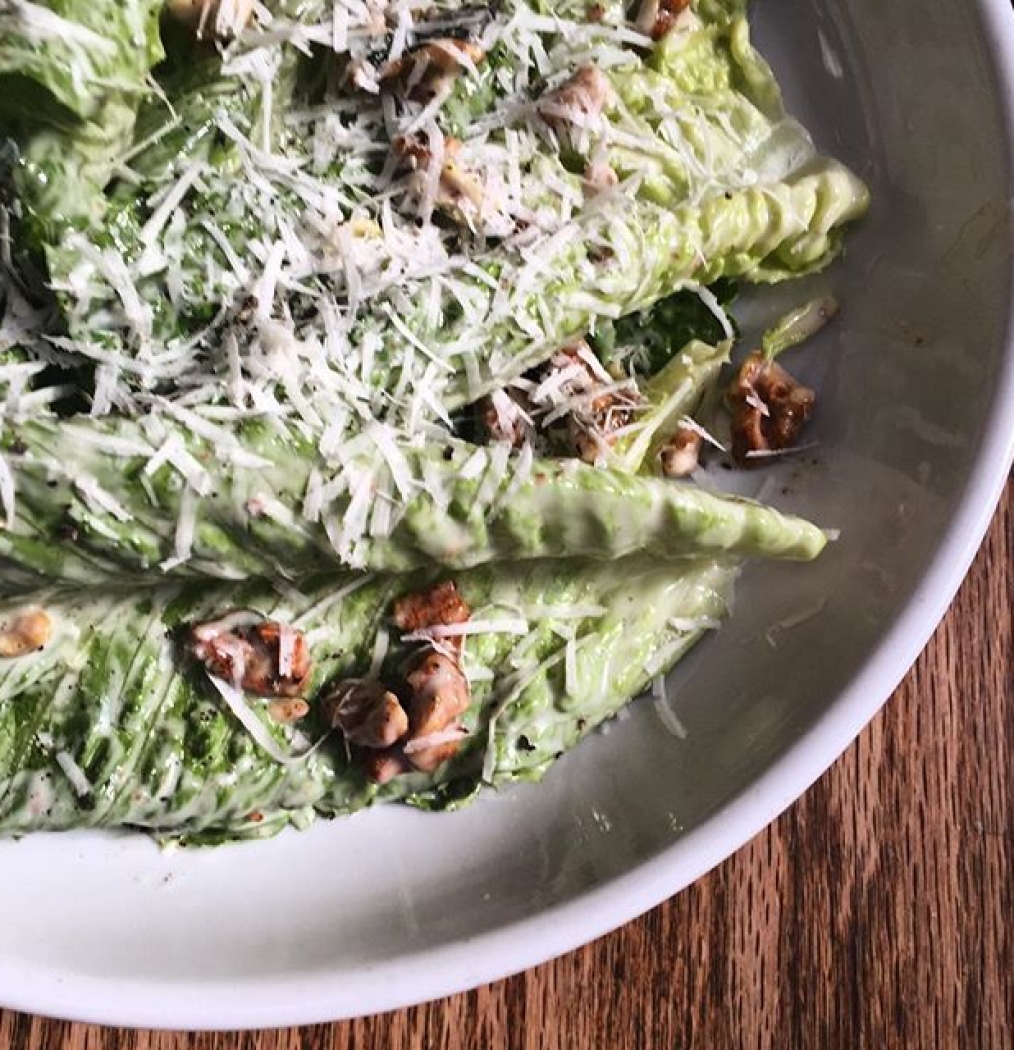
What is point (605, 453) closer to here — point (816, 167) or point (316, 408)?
point (316, 408)

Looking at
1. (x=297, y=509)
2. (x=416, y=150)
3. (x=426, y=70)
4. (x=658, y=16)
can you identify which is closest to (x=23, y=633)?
(x=297, y=509)

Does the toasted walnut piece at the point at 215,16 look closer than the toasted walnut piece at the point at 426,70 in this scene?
Yes

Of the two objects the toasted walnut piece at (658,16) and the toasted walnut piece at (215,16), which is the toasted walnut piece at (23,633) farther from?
the toasted walnut piece at (658,16)

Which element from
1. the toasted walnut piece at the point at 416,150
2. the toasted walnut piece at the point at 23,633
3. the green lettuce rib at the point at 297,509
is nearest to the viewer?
the green lettuce rib at the point at 297,509

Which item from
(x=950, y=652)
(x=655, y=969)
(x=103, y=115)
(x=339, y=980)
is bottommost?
(x=655, y=969)

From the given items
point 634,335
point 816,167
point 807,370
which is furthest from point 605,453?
point 816,167

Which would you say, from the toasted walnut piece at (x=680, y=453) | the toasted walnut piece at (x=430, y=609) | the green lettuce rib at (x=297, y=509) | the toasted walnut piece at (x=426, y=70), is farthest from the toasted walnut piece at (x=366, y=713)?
the toasted walnut piece at (x=426, y=70)

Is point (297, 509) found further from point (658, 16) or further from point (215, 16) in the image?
point (658, 16)
